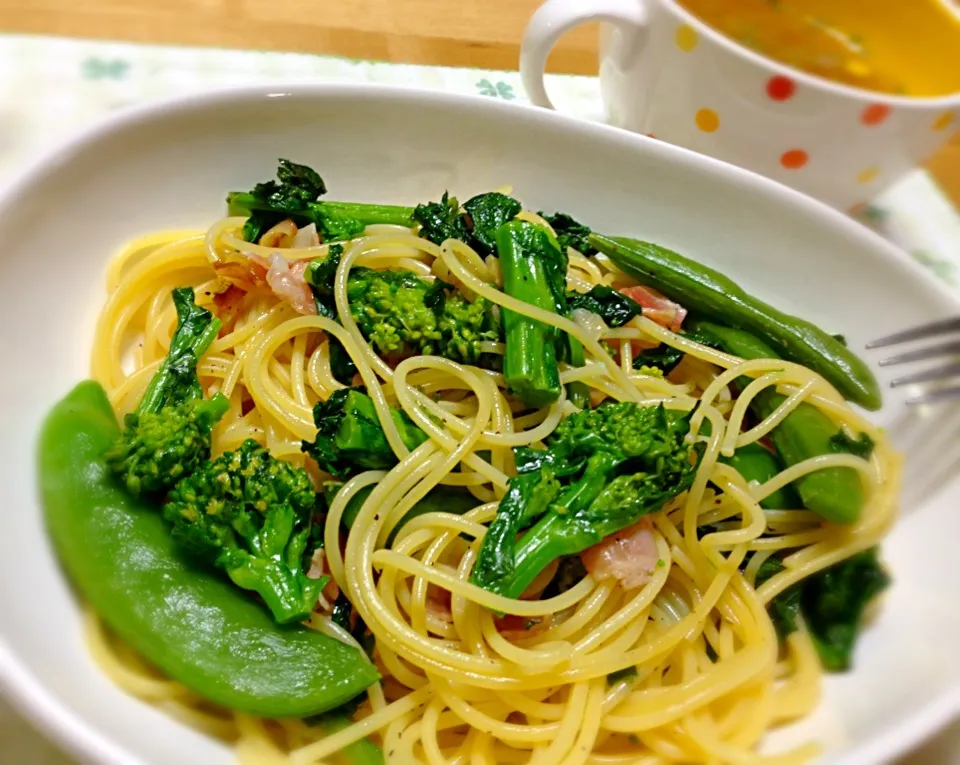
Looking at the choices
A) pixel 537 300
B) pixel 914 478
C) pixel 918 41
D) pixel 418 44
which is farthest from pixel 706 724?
pixel 418 44

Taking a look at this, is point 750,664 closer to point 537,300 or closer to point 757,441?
point 757,441

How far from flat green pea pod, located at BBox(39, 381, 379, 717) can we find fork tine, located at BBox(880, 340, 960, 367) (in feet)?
5.05

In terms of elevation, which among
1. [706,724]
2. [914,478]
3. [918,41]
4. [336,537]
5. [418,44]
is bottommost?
[706,724]

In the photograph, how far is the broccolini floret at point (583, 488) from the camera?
1554mm

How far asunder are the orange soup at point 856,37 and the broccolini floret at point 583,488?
1771mm

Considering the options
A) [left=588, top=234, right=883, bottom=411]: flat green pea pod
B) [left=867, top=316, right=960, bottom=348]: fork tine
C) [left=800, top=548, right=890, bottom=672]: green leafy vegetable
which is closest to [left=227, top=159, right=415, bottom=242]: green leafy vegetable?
[left=588, top=234, right=883, bottom=411]: flat green pea pod

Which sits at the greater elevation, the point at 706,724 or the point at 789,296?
the point at 789,296

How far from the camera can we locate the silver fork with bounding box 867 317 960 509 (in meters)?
1.96

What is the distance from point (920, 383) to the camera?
208 centimetres

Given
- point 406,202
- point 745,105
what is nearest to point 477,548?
point 406,202

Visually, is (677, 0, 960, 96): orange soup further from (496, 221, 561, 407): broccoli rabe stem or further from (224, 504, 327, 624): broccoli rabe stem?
(224, 504, 327, 624): broccoli rabe stem

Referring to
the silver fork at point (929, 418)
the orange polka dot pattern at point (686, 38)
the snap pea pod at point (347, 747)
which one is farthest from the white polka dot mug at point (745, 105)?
the snap pea pod at point (347, 747)

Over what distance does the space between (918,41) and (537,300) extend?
197 centimetres

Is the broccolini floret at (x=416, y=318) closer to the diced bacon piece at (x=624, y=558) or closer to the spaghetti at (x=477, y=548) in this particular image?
the spaghetti at (x=477, y=548)
